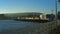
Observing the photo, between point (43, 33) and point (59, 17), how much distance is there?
6.74 meters

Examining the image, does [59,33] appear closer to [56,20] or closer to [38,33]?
[38,33]

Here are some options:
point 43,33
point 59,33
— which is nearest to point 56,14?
point 59,33

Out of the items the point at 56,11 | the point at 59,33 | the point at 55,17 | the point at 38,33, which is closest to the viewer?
the point at 38,33

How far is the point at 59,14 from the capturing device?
1163 cm

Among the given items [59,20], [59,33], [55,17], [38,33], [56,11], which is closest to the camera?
[38,33]

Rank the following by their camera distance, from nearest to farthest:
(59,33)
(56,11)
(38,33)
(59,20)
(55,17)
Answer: (38,33) < (59,33) < (56,11) < (55,17) < (59,20)

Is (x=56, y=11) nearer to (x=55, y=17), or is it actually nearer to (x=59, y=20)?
(x=55, y=17)

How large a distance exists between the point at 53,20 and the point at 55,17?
0.42m

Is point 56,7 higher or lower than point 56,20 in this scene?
higher

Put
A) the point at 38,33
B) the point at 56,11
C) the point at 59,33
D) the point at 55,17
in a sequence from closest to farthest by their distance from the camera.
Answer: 1. the point at 38,33
2. the point at 59,33
3. the point at 56,11
4. the point at 55,17

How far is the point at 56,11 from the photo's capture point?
11.0 metres

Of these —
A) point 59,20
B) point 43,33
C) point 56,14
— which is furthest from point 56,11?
point 43,33

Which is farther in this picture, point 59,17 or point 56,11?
point 59,17

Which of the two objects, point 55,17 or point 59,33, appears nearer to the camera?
point 59,33
